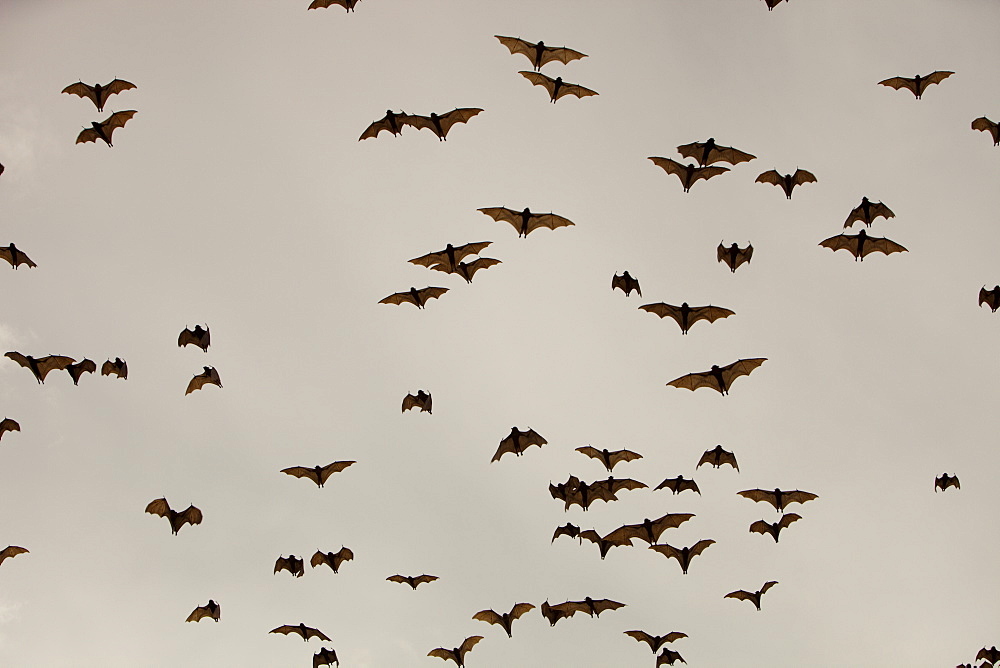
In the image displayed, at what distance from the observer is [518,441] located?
30438 mm

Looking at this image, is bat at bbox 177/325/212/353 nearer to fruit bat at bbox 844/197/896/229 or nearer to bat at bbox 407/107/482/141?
bat at bbox 407/107/482/141

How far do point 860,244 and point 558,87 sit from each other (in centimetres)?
1205

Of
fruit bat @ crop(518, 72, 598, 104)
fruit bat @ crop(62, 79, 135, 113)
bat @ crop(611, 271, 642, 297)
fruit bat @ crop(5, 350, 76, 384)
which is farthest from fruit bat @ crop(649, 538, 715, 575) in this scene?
fruit bat @ crop(62, 79, 135, 113)

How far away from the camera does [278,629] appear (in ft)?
108

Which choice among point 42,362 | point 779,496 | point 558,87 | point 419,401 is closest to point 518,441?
point 419,401

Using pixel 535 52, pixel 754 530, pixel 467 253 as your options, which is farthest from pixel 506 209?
pixel 754 530

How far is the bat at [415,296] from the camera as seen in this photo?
3008cm

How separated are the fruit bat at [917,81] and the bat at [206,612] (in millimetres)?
31402

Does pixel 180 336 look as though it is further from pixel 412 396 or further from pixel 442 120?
pixel 442 120

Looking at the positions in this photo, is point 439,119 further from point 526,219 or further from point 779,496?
point 779,496

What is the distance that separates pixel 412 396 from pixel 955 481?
21248mm

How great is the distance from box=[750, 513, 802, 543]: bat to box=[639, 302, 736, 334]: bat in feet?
28.5

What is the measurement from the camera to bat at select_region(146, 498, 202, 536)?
30.9 meters

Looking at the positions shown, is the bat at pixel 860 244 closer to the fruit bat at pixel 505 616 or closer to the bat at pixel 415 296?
the bat at pixel 415 296
